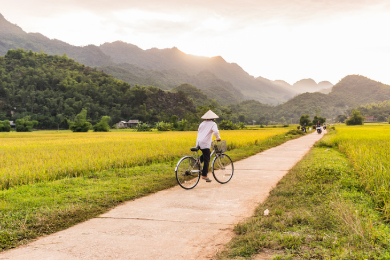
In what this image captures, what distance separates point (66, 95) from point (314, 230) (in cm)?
9069

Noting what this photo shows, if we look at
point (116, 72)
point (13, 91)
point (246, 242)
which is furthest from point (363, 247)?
point (116, 72)

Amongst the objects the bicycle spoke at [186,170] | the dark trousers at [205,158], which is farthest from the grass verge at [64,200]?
the dark trousers at [205,158]

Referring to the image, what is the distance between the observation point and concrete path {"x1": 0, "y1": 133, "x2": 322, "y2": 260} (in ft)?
9.74

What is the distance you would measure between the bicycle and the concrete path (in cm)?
57

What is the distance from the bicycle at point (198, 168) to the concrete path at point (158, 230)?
570 millimetres

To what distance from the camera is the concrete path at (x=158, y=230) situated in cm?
297

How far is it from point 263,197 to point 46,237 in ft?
13.1

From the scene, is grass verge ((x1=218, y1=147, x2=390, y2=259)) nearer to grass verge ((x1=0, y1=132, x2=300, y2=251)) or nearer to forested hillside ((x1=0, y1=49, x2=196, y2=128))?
grass verge ((x1=0, y1=132, x2=300, y2=251))

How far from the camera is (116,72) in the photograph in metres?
160

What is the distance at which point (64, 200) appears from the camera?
504cm

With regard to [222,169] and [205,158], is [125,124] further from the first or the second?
[205,158]

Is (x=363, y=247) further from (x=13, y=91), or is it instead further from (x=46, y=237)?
(x=13, y=91)

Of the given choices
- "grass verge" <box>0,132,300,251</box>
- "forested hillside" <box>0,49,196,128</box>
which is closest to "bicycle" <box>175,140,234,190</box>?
"grass verge" <box>0,132,300,251</box>

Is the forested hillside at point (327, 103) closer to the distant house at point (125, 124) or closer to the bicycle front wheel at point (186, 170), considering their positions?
the distant house at point (125, 124)
